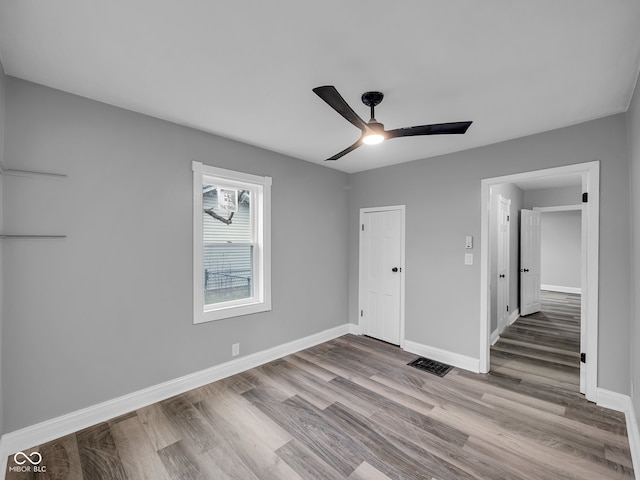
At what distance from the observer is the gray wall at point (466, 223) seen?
2.48m

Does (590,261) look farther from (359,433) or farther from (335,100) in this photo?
(335,100)

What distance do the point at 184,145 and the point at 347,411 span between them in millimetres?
2948

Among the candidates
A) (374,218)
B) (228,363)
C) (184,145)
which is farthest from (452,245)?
(184,145)

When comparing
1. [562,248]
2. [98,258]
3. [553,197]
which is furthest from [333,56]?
[562,248]

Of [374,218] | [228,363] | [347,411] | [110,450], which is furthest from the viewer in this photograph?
[374,218]

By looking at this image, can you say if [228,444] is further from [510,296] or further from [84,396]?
[510,296]

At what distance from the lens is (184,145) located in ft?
9.23

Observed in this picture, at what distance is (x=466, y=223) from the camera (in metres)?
3.42

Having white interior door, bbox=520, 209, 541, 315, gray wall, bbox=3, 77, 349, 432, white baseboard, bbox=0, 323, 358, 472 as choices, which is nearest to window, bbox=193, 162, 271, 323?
gray wall, bbox=3, 77, 349, 432

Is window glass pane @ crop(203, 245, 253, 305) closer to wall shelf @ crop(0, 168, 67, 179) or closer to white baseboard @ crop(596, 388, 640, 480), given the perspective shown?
wall shelf @ crop(0, 168, 67, 179)

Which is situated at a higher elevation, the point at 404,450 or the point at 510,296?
the point at 510,296

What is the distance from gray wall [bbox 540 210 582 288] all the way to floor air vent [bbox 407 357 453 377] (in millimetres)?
6973

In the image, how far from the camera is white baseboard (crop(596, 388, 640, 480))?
188 cm

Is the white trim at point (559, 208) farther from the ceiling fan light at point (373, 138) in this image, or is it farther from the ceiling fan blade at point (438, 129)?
the ceiling fan light at point (373, 138)
